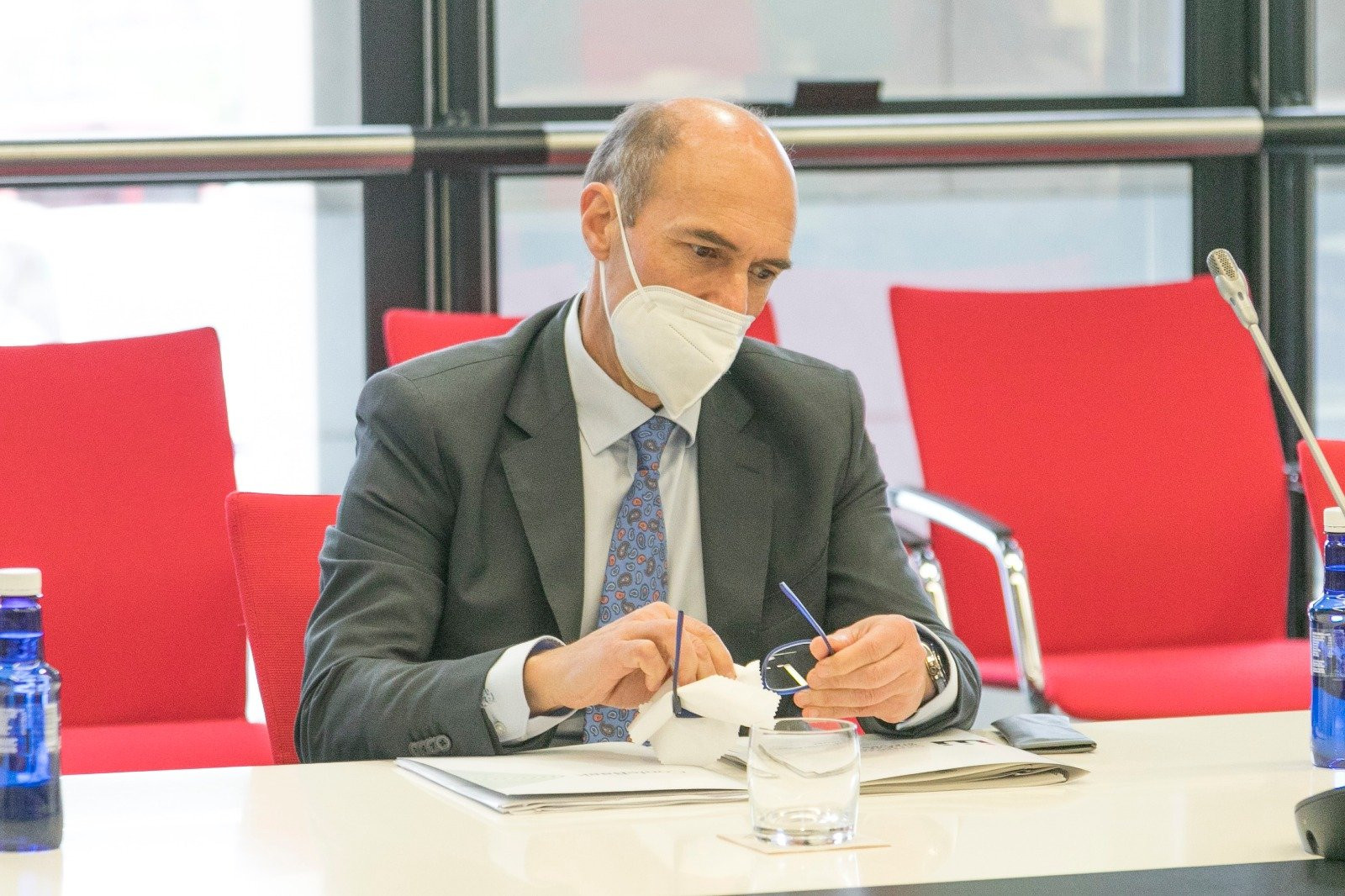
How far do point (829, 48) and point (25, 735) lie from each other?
8.93 feet

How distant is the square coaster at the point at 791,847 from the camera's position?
1.16m

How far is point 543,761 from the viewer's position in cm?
147

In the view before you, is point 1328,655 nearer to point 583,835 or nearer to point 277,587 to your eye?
point 583,835

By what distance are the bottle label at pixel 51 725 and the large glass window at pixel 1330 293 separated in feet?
10.1

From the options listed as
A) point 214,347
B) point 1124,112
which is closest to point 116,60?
point 214,347

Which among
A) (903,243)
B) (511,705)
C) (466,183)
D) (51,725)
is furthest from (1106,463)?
(51,725)

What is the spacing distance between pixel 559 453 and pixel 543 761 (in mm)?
524

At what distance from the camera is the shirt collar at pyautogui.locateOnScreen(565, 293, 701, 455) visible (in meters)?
1.98

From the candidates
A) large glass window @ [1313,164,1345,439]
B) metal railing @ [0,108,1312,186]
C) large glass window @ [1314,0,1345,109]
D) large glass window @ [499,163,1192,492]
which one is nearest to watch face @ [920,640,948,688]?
metal railing @ [0,108,1312,186]

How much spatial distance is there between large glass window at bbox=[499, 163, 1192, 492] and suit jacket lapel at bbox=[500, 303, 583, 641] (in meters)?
1.48

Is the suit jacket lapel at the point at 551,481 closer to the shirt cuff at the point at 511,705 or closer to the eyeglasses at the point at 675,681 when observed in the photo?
the shirt cuff at the point at 511,705

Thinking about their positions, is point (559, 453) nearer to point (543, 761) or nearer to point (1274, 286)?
point (543, 761)

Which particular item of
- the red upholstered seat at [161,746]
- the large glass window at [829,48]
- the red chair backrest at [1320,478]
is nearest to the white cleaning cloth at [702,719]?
the red upholstered seat at [161,746]

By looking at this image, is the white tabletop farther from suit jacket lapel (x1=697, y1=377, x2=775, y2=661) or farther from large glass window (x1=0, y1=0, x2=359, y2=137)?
large glass window (x1=0, y1=0, x2=359, y2=137)
